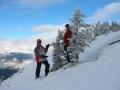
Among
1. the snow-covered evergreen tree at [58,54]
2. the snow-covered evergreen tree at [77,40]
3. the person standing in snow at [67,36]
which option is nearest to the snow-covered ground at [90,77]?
the snow-covered evergreen tree at [77,40]

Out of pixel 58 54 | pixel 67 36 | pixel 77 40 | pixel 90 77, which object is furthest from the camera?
pixel 58 54

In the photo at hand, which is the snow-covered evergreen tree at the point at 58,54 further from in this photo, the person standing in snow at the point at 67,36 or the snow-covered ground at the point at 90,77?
the snow-covered ground at the point at 90,77

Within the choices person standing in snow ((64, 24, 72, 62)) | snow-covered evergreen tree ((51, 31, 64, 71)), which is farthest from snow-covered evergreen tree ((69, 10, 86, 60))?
snow-covered evergreen tree ((51, 31, 64, 71))

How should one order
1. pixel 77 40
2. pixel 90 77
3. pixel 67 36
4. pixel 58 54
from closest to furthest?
pixel 90 77, pixel 77 40, pixel 67 36, pixel 58 54

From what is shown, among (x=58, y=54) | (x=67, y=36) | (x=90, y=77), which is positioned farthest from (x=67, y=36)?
(x=90, y=77)

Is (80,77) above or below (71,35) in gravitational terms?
below

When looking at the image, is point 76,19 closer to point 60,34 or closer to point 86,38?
point 86,38

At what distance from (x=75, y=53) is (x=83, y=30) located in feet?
5.56

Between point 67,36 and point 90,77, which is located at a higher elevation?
point 67,36

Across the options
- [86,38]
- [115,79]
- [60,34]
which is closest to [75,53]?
[86,38]

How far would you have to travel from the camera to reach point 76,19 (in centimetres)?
2538

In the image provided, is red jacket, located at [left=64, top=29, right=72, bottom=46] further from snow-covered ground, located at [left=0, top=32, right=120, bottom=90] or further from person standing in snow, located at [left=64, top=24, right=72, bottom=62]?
snow-covered ground, located at [left=0, top=32, right=120, bottom=90]

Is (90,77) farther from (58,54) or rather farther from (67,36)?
(58,54)

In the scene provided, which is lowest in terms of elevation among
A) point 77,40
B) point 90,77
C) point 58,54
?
point 90,77
